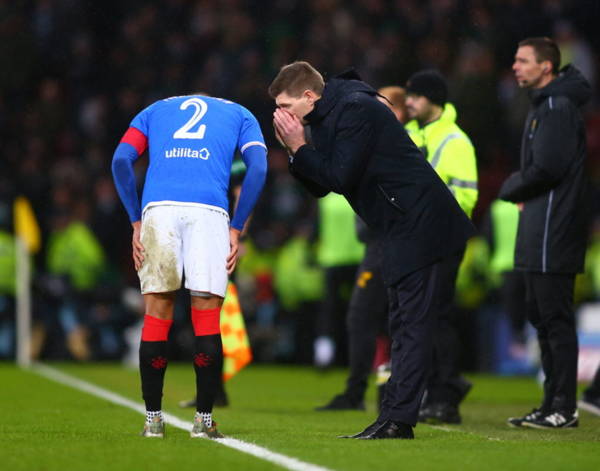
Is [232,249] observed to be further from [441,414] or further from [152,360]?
[441,414]

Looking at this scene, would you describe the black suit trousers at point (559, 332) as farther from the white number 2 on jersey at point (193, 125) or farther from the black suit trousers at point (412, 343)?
the white number 2 on jersey at point (193, 125)

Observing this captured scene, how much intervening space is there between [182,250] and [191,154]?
0.52 metres

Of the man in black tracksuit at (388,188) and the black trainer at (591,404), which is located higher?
the man in black tracksuit at (388,188)

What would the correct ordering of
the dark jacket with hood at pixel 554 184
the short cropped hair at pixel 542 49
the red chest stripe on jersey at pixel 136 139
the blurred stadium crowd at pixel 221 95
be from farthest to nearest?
1. the blurred stadium crowd at pixel 221 95
2. the short cropped hair at pixel 542 49
3. the dark jacket with hood at pixel 554 184
4. the red chest stripe on jersey at pixel 136 139

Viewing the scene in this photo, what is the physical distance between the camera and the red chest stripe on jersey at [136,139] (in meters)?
7.41

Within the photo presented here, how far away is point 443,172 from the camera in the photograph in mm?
9258

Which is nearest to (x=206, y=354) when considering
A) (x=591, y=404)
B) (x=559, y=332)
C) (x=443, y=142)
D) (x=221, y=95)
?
(x=559, y=332)

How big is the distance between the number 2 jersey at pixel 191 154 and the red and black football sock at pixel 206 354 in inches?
20.8

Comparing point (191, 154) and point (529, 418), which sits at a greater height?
point (191, 154)

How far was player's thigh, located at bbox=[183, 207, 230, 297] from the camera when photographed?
7.16m

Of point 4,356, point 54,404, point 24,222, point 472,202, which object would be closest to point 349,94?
point 472,202

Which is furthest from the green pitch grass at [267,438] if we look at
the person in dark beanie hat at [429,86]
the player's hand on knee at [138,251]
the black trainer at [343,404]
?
the person in dark beanie hat at [429,86]

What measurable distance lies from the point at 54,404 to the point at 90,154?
10487mm

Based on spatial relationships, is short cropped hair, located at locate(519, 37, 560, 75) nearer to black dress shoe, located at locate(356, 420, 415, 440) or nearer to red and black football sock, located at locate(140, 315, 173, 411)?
black dress shoe, located at locate(356, 420, 415, 440)
